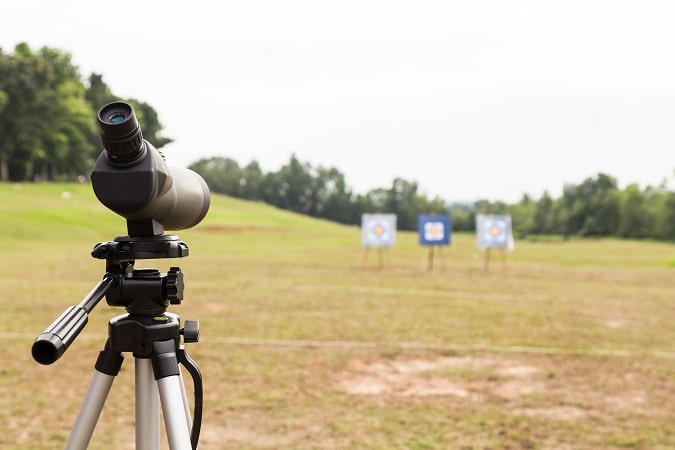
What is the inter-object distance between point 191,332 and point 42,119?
1992 inches

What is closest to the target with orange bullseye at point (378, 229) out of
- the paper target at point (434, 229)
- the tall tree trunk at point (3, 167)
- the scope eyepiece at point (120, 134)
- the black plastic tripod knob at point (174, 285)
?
the paper target at point (434, 229)

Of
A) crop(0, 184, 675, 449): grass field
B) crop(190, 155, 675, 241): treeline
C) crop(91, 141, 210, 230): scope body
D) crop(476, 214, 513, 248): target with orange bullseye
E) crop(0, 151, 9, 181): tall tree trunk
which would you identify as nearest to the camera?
crop(91, 141, 210, 230): scope body

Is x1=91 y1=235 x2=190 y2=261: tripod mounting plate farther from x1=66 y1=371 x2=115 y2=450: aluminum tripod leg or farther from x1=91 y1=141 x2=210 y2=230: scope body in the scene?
x1=66 y1=371 x2=115 y2=450: aluminum tripod leg

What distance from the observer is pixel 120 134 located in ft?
4.56

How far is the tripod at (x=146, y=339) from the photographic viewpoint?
153 centimetres

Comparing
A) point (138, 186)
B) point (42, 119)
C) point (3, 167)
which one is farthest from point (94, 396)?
point (3, 167)

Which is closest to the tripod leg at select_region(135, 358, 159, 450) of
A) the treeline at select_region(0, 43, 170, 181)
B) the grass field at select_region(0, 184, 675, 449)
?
the grass field at select_region(0, 184, 675, 449)

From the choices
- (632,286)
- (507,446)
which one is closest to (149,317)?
(507,446)

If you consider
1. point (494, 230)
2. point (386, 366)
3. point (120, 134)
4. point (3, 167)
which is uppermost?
point (3, 167)

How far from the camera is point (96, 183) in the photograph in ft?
4.72

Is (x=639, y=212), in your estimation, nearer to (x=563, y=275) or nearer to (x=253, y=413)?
(x=563, y=275)

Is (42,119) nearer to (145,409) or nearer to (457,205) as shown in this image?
(145,409)

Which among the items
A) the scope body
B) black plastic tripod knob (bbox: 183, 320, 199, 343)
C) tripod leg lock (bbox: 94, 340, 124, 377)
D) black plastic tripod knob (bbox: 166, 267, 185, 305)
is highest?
the scope body

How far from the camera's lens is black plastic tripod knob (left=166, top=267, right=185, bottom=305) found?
1.54 m
